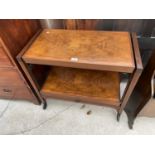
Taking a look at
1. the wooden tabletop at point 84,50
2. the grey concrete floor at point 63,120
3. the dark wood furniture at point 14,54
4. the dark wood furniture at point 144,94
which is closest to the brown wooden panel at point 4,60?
the dark wood furniture at point 14,54

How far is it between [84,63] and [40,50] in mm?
295

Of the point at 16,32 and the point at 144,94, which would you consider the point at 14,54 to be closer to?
the point at 16,32

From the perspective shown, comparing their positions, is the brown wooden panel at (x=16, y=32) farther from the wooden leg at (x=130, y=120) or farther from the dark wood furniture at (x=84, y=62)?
the wooden leg at (x=130, y=120)

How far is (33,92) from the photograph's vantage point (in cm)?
113

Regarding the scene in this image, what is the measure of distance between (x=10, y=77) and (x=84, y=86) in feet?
1.85

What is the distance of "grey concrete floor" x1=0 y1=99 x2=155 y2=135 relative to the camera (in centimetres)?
114

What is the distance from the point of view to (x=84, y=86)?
102cm

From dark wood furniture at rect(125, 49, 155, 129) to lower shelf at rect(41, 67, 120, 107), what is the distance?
0.58ft

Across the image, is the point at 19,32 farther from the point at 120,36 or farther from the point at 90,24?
the point at 120,36

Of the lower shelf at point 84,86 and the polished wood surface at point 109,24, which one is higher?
the polished wood surface at point 109,24

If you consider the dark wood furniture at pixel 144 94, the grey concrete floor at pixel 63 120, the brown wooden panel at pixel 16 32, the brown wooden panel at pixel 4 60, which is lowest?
the grey concrete floor at pixel 63 120

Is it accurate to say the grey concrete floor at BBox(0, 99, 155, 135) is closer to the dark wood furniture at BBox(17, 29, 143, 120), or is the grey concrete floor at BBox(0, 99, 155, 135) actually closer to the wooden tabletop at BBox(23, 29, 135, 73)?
the dark wood furniture at BBox(17, 29, 143, 120)

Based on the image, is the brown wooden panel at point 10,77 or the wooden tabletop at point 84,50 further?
the brown wooden panel at point 10,77

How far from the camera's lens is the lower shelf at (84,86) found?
977 millimetres
